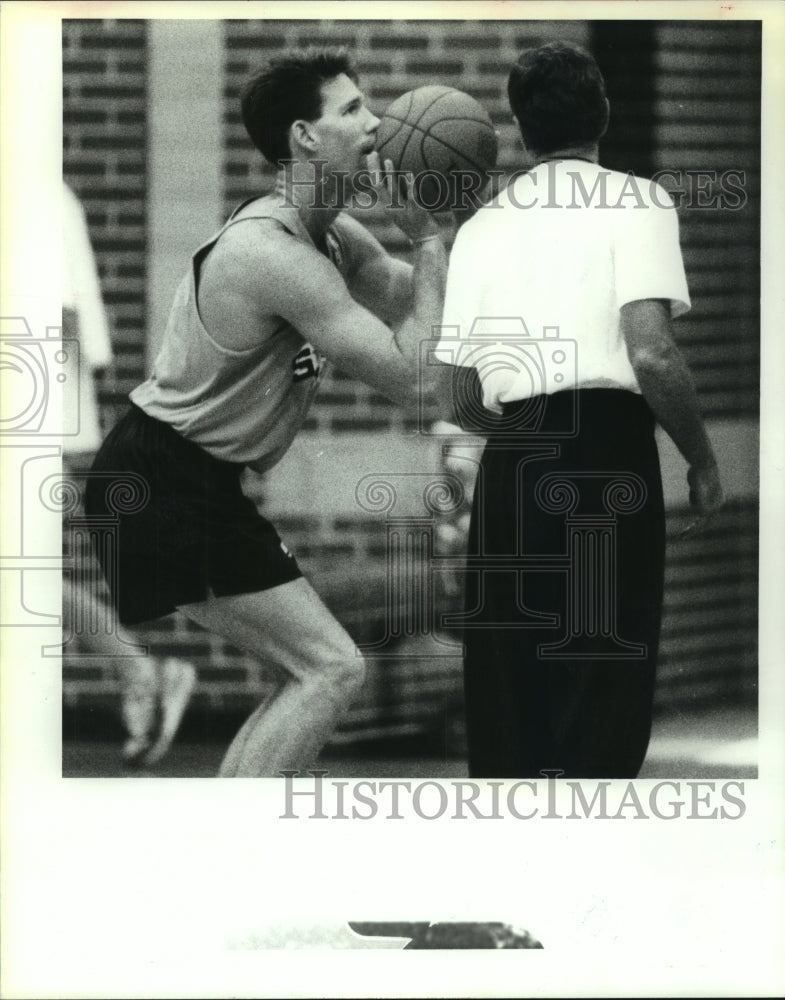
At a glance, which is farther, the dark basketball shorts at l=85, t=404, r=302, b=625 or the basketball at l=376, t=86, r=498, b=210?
the dark basketball shorts at l=85, t=404, r=302, b=625

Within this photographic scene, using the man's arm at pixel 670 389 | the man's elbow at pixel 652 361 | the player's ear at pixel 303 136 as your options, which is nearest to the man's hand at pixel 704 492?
the man's arm at pixel 670 389

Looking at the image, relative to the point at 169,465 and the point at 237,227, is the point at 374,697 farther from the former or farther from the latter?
the point at 237,227

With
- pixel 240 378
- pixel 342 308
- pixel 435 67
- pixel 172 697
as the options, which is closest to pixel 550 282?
pixel 342 308

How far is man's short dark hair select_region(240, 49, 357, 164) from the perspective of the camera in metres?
4.05

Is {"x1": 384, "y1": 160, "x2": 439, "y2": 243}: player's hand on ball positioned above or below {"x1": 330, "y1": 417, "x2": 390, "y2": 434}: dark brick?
above

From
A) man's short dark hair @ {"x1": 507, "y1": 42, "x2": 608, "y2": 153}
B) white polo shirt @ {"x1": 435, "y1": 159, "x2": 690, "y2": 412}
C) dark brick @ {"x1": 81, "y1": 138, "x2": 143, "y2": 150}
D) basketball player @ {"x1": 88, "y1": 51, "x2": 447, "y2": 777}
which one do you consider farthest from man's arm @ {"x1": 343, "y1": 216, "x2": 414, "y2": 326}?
dark brick @ {"x1": 81, "y1": 138, "x2": 143, "y2": 150}

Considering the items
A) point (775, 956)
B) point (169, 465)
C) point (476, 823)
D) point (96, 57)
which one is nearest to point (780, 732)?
point (775, 956)

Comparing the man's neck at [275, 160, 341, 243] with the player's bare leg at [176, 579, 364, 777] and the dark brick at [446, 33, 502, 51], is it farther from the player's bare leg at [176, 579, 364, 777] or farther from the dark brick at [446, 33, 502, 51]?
the player's bare leg at [176, 579, 364, 777]

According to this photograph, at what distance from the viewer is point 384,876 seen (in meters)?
4.11

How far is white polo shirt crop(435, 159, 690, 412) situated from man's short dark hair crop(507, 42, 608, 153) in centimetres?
12

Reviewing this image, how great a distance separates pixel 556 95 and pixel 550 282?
576 millimetres

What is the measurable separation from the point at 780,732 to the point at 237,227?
2308mm

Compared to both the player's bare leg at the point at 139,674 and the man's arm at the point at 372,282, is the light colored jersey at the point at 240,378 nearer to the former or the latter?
the man's arm at the point at 372,282

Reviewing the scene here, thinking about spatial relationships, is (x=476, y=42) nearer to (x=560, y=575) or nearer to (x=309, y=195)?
(x=309, y=195)
